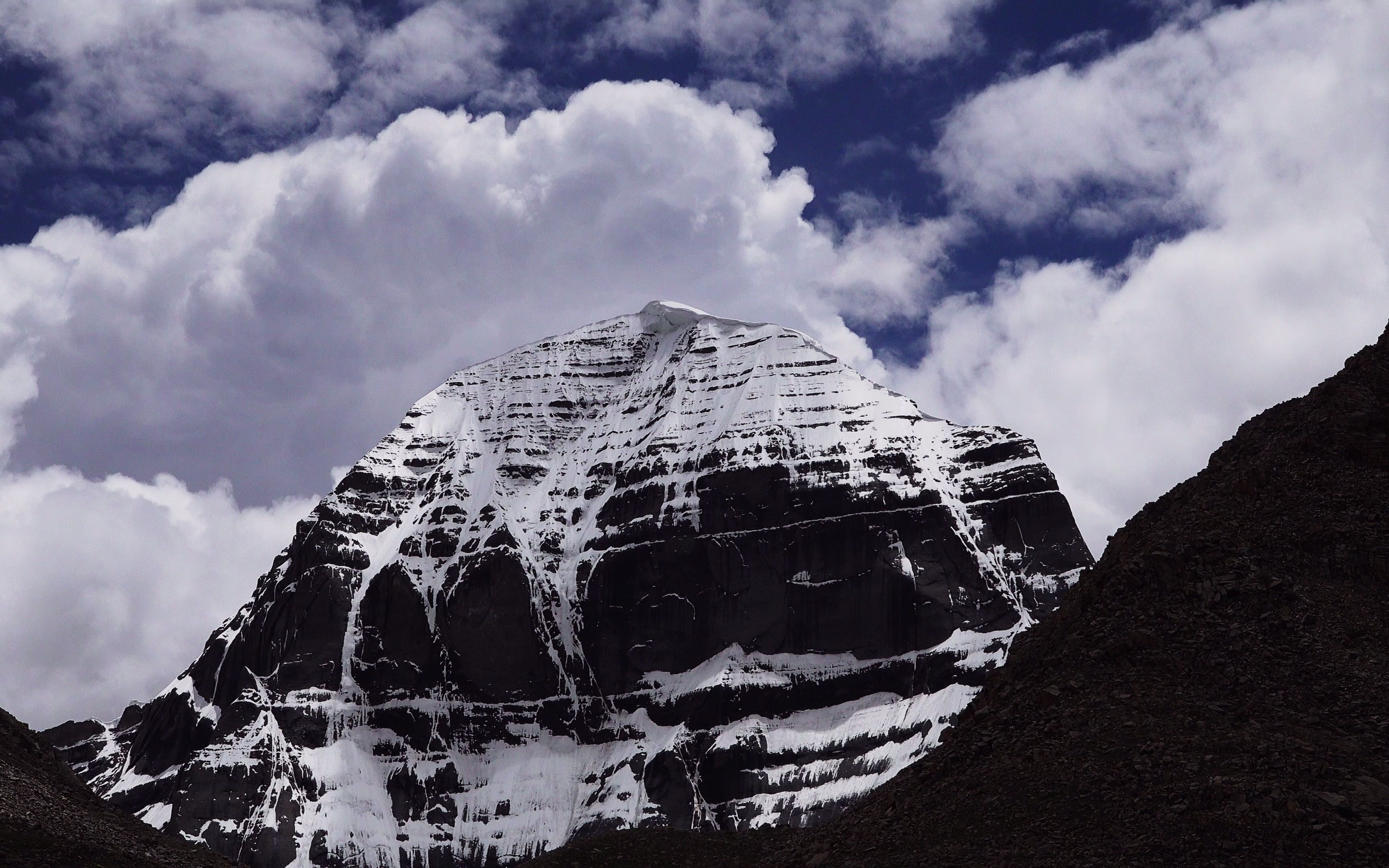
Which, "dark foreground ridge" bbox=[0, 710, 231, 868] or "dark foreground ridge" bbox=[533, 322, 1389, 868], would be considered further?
"dark foreground ridge" bbox=[0, 710, 231, 868]

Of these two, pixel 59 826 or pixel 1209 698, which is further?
pixel 59 826

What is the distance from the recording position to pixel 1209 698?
7650 centimetres

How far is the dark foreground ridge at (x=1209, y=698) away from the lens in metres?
69.0

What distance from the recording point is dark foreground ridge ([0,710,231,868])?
86.5m

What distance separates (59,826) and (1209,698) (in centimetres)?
6345

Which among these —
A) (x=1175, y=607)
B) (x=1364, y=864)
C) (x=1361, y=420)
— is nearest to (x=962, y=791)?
(x=1175, y=607)

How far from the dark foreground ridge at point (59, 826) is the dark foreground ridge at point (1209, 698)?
36.3m

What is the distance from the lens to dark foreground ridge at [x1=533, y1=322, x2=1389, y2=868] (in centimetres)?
6900

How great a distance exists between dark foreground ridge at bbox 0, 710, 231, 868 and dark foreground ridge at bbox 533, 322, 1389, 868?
36298 mm

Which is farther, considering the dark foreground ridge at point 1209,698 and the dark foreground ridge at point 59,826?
the dark foreground ridge at point 59,826

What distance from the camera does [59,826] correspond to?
298ft

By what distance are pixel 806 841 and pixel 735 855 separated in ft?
97.7

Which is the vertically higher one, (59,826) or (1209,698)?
(59,826)

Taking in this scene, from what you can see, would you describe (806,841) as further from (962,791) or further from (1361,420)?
(1361,420)
